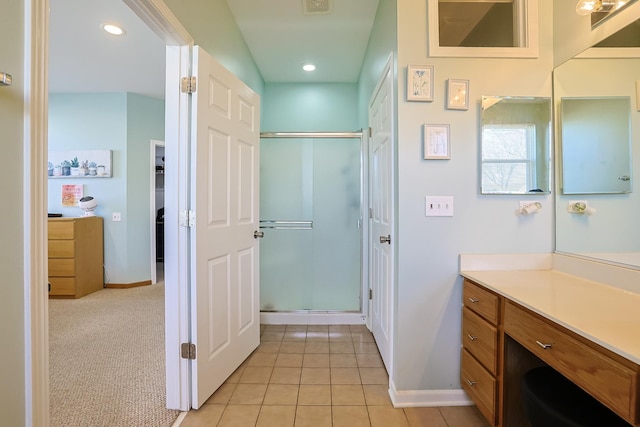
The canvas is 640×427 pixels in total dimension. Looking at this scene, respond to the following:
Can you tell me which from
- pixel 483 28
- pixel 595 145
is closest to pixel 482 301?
pixel 595 145

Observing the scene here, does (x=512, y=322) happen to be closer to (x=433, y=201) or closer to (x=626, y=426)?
(x=626, y=426)

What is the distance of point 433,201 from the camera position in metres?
1.62

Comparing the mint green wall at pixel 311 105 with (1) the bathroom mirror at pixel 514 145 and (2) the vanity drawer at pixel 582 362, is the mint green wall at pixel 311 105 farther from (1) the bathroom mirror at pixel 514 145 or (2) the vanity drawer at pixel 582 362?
(2) the vanity drawer at pixel 582 362

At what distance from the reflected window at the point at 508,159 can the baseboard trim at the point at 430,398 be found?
3.86 ft

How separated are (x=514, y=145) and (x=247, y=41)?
2.34 metres

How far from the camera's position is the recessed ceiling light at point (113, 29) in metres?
2.38

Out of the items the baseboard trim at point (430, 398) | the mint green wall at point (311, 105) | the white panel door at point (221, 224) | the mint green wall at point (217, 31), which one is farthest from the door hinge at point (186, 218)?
the mint green wall at point (311, 105)

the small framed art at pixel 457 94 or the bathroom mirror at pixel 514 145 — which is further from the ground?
the small framed art at pixel 457 94

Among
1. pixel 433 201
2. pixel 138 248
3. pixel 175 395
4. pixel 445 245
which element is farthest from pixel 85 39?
pixel 445 245

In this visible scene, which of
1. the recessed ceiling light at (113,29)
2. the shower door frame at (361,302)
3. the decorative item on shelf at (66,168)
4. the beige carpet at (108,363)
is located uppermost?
the recessed ceiling light at (113,29)

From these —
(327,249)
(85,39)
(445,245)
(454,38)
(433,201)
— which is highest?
(85,39)

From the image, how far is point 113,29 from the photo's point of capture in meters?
2.42

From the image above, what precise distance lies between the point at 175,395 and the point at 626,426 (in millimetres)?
1891

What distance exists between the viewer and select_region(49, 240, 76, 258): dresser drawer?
3385 mm
